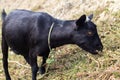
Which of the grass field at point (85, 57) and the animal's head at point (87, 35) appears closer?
the animal's head at point (87, 35)

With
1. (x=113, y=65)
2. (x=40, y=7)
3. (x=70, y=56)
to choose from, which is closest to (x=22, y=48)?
(x=70, y=56)

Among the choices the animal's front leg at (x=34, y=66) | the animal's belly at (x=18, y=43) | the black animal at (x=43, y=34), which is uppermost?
the black animal at (x=43, y=34)

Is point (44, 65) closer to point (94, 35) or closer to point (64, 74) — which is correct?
point (64, 74)

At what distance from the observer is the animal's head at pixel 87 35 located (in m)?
6.40

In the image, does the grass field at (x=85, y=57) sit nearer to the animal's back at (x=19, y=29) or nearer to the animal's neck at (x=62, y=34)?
the animal's neck at (x=62, y=34)

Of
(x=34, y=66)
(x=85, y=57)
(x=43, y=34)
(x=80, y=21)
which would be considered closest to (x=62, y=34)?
(x=43, y=34)

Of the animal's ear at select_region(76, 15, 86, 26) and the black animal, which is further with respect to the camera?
the black animal

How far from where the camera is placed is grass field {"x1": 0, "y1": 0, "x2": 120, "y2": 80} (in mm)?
6551

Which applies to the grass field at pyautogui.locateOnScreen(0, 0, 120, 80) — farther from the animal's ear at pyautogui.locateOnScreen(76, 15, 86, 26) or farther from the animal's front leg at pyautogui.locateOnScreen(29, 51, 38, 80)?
the animal's ear at pyautogui.locateOnScreen(76, 15, 86, 26)

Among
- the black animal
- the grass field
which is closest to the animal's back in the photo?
the black animal

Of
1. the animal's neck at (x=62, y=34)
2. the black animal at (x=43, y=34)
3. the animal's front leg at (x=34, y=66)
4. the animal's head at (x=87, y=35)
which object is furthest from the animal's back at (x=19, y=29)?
the animal's head at (x=87, y=35)

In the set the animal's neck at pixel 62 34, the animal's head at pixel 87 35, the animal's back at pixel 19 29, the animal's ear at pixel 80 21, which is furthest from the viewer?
the animal's back at pixel 19 29

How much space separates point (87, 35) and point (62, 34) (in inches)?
16.6

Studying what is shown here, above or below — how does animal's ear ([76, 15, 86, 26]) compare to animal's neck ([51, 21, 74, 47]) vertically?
above
